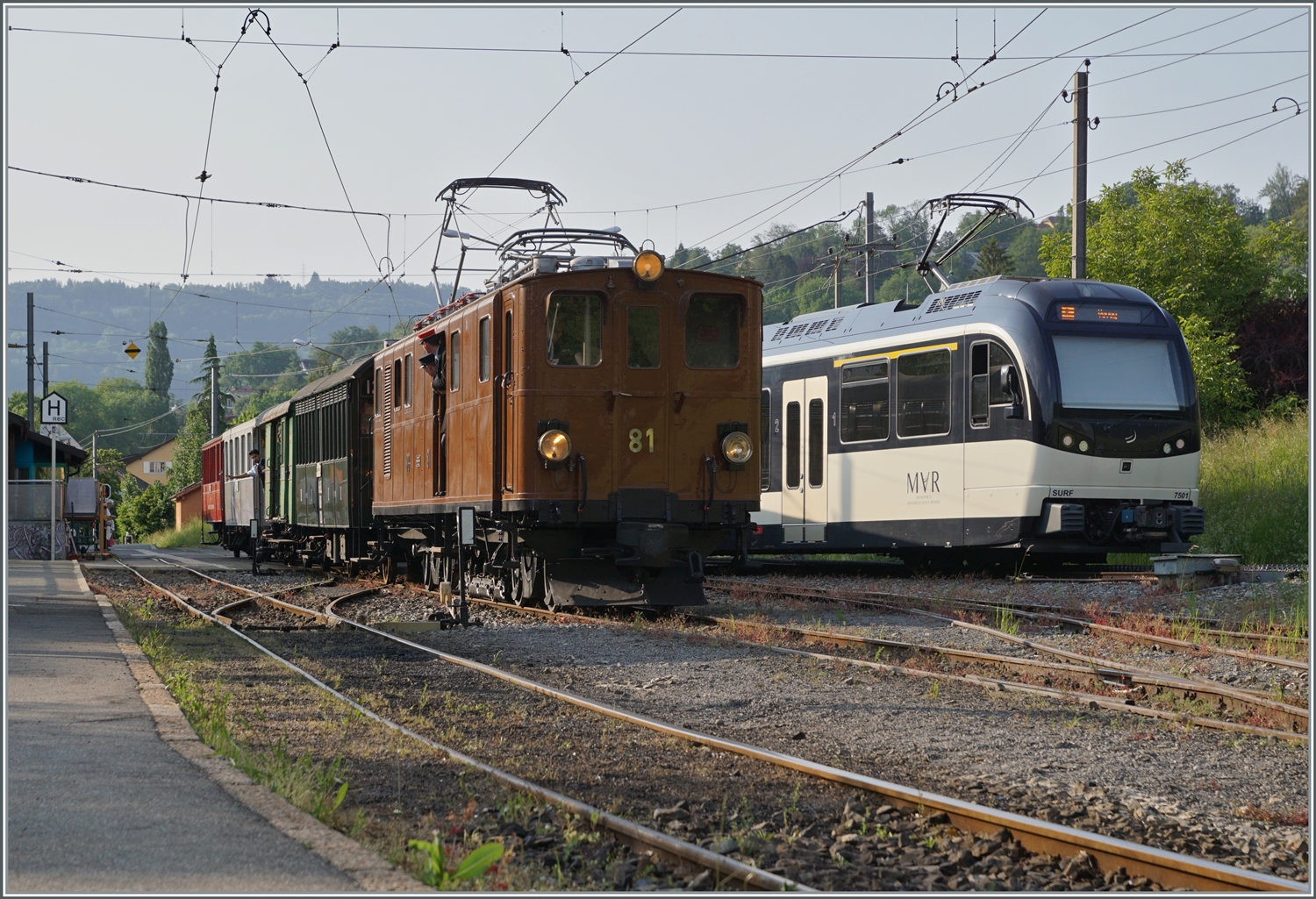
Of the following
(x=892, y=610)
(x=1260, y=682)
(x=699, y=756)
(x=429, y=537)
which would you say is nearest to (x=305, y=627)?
(x=429, y=537)

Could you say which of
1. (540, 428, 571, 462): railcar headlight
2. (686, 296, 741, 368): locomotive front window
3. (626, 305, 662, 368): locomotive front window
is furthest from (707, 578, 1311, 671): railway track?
(540, 428, 571, 462): railcar headlight

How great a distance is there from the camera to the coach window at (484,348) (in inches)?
555

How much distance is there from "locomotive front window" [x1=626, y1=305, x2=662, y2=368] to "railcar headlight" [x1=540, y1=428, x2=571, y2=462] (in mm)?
1143

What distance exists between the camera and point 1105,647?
1114cm

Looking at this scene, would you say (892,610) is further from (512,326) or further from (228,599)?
(228,599)

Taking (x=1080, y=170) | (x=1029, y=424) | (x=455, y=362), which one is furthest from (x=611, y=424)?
(x=1080, y=170)

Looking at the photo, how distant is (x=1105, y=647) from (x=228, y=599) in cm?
1243

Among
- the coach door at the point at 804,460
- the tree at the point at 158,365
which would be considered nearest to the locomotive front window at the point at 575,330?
the coach door at the point at 804,460

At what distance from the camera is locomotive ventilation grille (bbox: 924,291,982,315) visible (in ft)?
55.2

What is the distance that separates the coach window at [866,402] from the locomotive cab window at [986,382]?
163cm

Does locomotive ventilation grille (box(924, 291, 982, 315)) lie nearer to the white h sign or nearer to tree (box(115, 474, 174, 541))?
the white h sign

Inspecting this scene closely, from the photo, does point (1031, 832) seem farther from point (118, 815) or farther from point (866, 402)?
point (866, 402)

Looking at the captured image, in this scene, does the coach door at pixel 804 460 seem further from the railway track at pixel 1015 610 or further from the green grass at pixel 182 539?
the green grass at pixel 182 539

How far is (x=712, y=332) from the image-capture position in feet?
46.2
